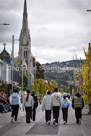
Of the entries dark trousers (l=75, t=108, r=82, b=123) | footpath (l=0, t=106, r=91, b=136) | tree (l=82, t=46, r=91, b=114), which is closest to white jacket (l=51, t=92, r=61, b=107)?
footpath (l=0, t=106, r=91, b=136)

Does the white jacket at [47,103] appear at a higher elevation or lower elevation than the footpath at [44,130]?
higher

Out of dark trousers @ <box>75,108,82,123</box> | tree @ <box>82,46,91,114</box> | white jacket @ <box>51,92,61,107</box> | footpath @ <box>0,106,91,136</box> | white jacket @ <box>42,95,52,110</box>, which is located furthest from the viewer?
tree @ <box>82,46,91,114</box>

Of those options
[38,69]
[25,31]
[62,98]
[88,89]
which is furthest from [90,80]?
[38,69]

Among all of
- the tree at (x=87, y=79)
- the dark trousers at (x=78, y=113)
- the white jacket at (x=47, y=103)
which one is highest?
the tree at (x=87, y=79)

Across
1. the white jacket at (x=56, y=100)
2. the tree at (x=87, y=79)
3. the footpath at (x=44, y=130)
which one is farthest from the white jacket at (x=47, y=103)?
the tree at (x=87, y=79)

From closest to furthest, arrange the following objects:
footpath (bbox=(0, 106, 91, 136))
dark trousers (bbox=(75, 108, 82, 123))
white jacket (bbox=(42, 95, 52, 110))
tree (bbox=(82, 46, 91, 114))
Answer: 1. footpath (bbox=(0, 106, 91, 136))
2. white jacket (bbox=(42, 95, 52, 110))
3. dark trousers (bbox=(75, 108, 82, 123))
4. tree (bbox=(82, 46, 91, 114))

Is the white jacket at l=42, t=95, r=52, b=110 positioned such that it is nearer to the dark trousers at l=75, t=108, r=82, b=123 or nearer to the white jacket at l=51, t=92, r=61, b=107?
the white jacket at l=51, t=92, r=61, b=107

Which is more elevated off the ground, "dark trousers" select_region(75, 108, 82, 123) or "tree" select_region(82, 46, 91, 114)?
"tree" select_region(82, 46, 91, 114)

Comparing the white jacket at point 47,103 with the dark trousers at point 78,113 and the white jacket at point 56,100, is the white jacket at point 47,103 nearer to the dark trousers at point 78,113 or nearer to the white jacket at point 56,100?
the white jacket at point 56,100

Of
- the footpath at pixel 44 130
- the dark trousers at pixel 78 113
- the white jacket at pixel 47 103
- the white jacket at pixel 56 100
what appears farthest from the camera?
the dark trousers at pixel 78 113

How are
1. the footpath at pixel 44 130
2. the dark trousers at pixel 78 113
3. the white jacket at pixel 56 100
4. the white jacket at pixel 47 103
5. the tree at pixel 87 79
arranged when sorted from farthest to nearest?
the tree at pixel 87 79 → the dark trousers at pixel 78 113 → the white jacket at pixel 47 103 → the white jacket at pixel 56 100 → the footpath at pixel 44 130

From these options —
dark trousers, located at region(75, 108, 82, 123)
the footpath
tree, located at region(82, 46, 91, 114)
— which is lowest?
the footpath

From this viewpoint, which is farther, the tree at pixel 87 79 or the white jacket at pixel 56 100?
the tree at pixel 87 79

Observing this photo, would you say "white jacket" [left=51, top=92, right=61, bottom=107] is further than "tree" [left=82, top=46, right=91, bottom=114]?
No
